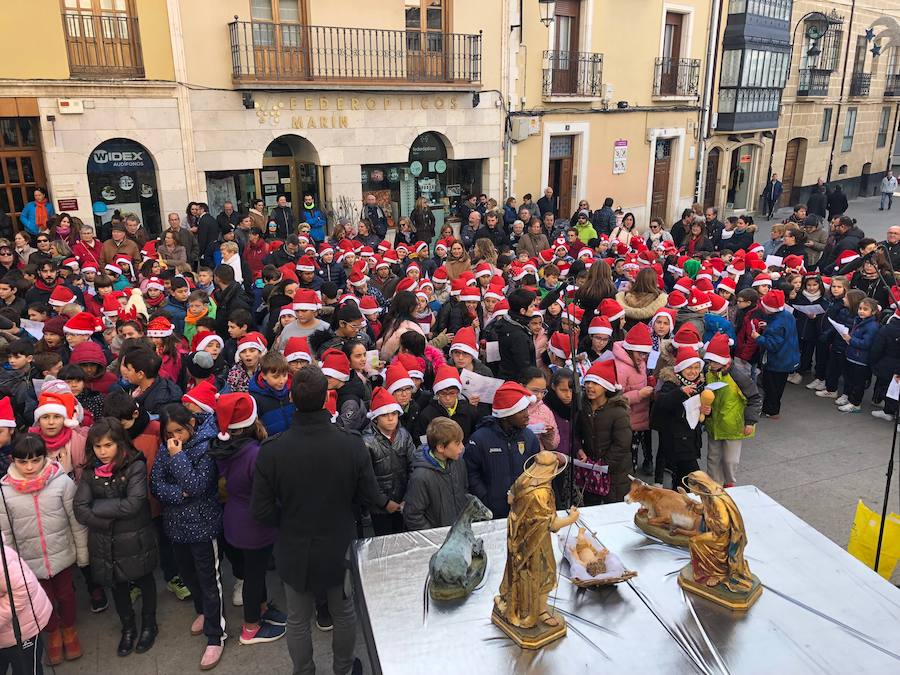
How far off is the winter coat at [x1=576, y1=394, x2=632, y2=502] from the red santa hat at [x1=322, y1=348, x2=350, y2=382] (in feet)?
5.61

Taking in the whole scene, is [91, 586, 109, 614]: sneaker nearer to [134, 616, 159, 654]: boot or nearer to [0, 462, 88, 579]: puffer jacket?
[134, 616, 159, 654]: boot

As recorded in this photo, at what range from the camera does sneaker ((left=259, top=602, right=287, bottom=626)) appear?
4.56 m

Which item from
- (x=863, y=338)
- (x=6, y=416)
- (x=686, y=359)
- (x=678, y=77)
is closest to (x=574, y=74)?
(x=678, y=77)

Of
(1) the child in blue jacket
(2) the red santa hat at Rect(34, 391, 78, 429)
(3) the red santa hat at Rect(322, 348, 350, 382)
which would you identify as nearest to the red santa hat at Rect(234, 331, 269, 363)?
(3) the red santa hat at Rect(322, 348, 350, 382)

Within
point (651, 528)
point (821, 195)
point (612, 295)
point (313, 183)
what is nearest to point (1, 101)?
point (313, 183)

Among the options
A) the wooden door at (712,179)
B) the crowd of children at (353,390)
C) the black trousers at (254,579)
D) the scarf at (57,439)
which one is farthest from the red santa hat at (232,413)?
the wooden door at (712,179)

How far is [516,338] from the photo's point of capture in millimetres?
6051

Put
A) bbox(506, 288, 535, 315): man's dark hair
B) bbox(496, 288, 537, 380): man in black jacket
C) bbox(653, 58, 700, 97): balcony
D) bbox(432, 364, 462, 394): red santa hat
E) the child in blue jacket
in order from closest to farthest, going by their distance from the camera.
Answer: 1. bbox(432, 364, 462, 394): red santa hat
2. bbox(496, 288, 537, 380): man in black jacket
3. bbox(506, 288, 535, 315): man's dark hair
4. the child in blue jacket
5. bbox(653, 58, 700, 97): balcony

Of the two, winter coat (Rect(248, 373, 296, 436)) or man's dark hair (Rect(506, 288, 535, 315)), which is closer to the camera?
winter coat (Rect(248, 373, 296, 436))

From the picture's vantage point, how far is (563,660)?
104 inches

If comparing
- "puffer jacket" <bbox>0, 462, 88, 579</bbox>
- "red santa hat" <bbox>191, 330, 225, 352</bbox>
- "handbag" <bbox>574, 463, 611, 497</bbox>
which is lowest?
"handbag" <bbox>574, 463, 611, 497</bbox>

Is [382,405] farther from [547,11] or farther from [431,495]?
[547,11]

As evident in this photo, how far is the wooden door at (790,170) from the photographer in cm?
Answer: 2731

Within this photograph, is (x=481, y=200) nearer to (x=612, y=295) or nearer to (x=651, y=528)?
(x=612, y=295)
